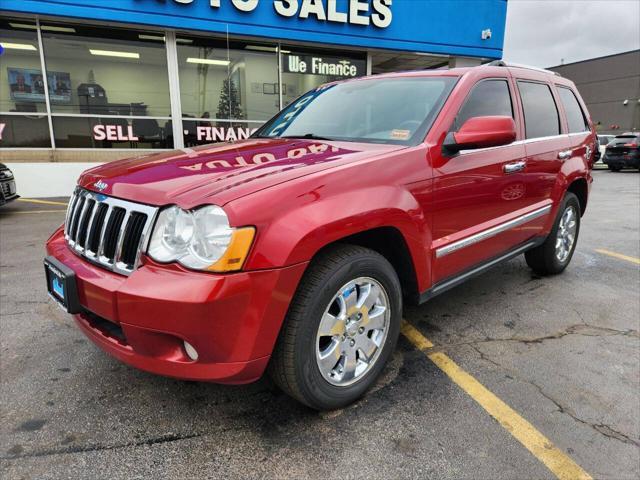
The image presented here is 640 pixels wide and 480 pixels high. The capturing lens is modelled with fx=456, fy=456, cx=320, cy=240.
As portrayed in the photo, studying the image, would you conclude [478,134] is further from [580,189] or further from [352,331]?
[580,189]

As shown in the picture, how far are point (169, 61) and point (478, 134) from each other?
1002 centimetres

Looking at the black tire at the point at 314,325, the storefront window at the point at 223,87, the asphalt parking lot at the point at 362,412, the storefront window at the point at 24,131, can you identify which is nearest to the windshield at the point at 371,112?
the black tire at the point at 314,325

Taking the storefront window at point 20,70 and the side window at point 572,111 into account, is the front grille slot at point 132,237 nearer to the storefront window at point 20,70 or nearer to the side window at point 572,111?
the side window at point 572,111

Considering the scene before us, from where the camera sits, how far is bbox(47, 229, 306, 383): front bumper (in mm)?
1749

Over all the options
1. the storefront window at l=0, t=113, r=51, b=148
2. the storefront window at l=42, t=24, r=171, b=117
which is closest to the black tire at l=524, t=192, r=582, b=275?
the storefront window at l=42, t=24, r=171, b=117

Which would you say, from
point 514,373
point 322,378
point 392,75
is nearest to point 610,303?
point 514,373

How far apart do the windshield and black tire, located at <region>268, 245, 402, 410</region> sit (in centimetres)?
83

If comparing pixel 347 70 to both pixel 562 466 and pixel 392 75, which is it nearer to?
pixel 392 75

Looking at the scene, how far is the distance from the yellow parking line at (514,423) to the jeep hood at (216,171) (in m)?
1.35

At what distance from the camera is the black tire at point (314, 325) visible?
6.51 feet

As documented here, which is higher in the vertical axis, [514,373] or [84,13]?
[84,13]

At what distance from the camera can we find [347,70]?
1278 centimetres

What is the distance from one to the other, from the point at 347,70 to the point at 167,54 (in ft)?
15.8

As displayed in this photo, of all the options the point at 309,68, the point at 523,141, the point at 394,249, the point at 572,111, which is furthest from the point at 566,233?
the point at 309,68
